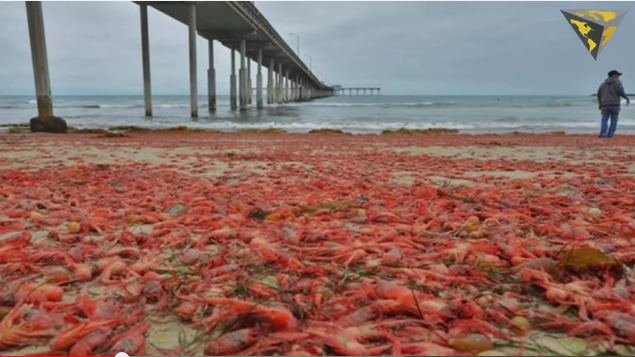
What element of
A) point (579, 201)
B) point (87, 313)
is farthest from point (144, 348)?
point (579, 201)

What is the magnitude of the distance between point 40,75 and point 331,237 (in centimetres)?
1886

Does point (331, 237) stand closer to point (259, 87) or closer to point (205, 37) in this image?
point (205, 37)

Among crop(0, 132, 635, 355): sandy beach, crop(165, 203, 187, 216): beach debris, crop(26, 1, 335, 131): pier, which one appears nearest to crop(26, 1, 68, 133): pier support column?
crop(26, 1, 335, 131): pier

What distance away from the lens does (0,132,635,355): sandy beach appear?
6.09 ft

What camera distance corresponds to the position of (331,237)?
302 centimetres

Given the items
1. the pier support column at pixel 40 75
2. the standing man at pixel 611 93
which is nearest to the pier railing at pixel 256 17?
the pier support column at pixel 40 75

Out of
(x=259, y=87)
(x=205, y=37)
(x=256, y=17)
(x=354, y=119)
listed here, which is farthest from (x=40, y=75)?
(x=259, y=87)

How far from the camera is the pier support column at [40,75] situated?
17.4 metres

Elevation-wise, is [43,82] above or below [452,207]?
above

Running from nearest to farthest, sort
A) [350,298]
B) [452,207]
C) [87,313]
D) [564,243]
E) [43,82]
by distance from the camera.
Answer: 1. [87,313]
2. [350,298]
3. [564,243]
4. [452,207]
5. [43,82]

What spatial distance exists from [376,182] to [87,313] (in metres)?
4.16

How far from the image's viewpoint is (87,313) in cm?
191

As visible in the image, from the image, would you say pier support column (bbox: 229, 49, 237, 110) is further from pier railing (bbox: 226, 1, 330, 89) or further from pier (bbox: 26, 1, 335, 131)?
pier railing (bbox: 226, 1, 330, 89)

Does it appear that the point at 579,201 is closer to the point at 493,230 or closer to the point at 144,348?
the point at 493,230
